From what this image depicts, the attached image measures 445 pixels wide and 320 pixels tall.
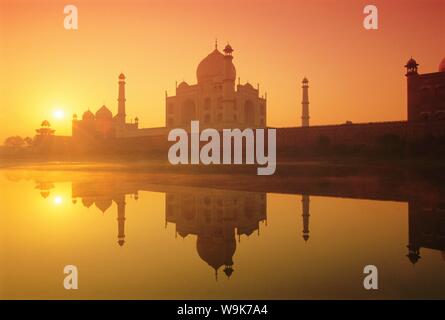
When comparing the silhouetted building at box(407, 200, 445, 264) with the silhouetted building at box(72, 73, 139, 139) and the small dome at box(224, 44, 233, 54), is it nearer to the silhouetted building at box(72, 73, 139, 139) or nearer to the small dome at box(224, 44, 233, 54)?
the small dome at box(224, 44, 233, 54)

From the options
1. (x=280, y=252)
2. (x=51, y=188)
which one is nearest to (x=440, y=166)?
(x=280, y=252)

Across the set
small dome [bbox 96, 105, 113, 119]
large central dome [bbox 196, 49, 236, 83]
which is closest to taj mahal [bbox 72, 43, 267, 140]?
large central dome [bbox 196, 49, 236, 83]

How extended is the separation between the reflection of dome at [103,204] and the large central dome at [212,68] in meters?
22.2

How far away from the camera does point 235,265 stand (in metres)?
3.17

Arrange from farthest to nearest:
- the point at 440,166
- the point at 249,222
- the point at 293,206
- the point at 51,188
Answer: the point at 440,166
the point at 51,188
the point at 293,206
the point at 249,222

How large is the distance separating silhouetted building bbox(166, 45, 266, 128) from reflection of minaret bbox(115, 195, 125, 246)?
19.4 m

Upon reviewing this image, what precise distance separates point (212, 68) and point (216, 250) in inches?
1009

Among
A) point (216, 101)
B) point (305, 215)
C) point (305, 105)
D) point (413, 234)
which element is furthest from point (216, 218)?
point (305, 105)

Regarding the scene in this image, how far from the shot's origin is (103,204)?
590 cm

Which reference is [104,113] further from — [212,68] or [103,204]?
[103,204]

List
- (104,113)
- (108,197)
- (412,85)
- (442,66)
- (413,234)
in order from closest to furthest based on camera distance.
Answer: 1. (413,234)
2. (108,197)
3. (442,66)
4. (412,85)
5. (104,113)

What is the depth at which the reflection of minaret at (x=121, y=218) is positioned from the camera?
395 centimetres

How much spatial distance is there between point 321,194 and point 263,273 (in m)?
4.06
